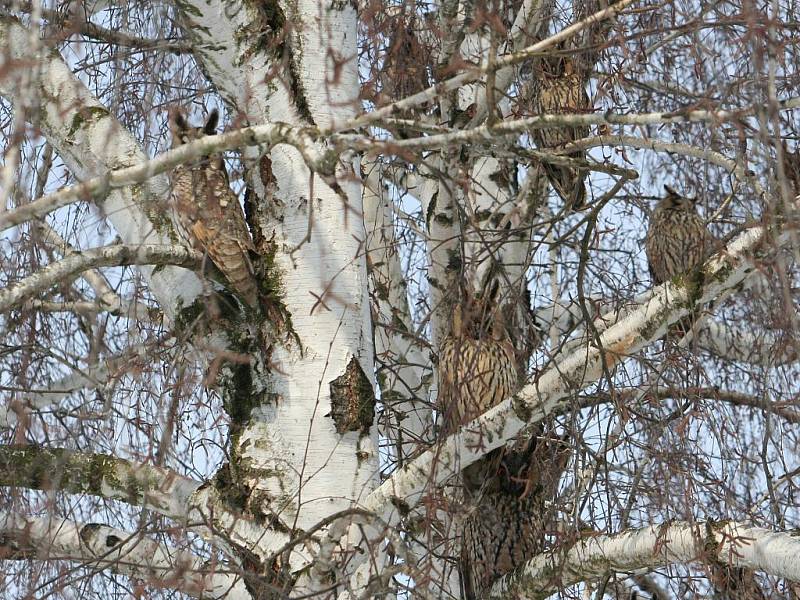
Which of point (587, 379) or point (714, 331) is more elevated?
point (714, 331)

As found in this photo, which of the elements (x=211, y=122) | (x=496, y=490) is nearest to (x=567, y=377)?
(x=496, y=490)

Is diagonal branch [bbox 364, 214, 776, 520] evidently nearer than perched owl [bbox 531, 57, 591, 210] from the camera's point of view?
Yes

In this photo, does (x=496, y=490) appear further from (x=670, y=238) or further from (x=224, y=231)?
(x=670, y=238)

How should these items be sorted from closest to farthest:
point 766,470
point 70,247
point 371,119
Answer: point 371,119 < point 766,470 < point 70,247

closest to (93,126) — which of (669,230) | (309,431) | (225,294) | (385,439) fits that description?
(225,294)

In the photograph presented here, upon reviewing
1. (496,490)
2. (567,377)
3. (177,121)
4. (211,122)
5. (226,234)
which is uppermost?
(211,122)

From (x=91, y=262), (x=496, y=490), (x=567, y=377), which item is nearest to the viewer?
(x=91, y=262)

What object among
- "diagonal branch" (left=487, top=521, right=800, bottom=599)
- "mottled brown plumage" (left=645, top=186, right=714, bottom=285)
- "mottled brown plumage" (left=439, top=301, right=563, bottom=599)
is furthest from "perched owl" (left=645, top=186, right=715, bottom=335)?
"diagonal branch" (left=487, top=521, right=800, bottom=599)

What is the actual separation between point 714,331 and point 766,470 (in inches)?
64.3

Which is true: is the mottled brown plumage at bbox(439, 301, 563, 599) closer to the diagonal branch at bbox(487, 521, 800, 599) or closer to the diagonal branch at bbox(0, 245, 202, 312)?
the diagonal branch at bbox(487, 521, 800, 599)

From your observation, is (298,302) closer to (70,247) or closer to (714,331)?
(70,247)

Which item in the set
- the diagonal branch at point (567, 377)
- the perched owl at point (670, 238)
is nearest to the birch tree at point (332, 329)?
the diagonal branch at point (567, 377)

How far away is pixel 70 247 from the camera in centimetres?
358

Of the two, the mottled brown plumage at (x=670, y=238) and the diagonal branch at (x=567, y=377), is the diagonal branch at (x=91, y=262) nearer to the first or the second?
the diagonal branch at (x=567, y=377)
